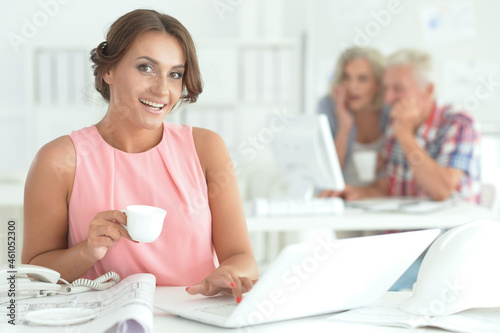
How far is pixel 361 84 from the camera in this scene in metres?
3.29

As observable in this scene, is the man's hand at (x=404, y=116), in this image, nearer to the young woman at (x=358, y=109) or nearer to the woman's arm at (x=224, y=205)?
the young woman at (x=358, y=109)

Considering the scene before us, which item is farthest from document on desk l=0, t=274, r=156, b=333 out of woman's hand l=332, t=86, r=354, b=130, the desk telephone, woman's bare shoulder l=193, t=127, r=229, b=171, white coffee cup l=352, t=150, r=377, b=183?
woman's hand l=332, t=86, r=354, b=130

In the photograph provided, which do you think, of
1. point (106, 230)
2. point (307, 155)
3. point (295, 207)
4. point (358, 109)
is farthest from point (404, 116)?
point (106, 230)

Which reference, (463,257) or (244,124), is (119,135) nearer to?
(463,257)

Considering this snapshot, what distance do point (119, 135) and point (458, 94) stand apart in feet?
11.9

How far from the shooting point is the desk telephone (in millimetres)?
1043

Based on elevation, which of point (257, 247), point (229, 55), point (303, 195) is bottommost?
point (257, 247)

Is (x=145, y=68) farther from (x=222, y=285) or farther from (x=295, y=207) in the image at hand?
(x=295, y=207)

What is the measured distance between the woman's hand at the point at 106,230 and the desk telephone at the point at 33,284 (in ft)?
0.23

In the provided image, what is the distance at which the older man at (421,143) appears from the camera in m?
2.82

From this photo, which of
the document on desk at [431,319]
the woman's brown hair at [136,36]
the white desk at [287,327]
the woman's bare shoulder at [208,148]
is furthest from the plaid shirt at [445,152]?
the white desk at [287,327]

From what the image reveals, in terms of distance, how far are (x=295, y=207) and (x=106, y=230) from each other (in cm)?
147

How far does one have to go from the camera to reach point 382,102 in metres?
3.24

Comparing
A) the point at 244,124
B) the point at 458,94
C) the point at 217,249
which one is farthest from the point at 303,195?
the point at 458,94
